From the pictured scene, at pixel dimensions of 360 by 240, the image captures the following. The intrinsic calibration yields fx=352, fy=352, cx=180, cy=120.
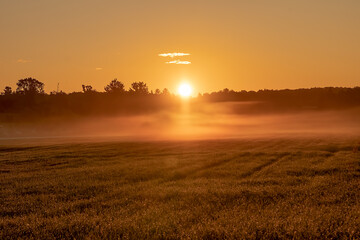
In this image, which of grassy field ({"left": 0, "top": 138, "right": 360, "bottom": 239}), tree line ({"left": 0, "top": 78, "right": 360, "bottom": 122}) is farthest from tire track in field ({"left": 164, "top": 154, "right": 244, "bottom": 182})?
tree line ({"left": 0, "top": 78, "right": 360, "bottom": 122})

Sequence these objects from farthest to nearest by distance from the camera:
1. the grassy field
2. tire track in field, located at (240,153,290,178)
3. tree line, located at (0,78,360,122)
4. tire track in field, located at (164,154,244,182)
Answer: tree line, located at (0,78,360,122), tire track in field, located at (240,153,290,178), tire track in field, located at (164,154,244,182), the grassy field

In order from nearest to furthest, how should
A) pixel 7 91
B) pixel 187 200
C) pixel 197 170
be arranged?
pixel 187 200 < pixel 197 170 < pixel 7 91

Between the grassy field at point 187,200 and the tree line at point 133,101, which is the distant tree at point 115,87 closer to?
the tree line at point 133,101

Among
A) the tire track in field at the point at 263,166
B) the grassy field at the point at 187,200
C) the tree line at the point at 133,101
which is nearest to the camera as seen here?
the grassy field at the point at 187,200

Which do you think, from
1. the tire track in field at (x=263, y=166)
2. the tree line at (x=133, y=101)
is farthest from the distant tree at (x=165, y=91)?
the tire track in field at (x=263, y=166)

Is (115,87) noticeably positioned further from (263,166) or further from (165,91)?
(263,166)

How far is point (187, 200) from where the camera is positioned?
13.1 meters

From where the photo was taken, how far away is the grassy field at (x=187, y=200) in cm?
981

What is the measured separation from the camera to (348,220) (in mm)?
10414

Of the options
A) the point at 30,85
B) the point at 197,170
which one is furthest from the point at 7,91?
the point at 197,170

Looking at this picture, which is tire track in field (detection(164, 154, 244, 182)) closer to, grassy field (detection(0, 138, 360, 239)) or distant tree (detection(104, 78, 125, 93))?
A: grassy field (detection(0, 138, 360, 239))

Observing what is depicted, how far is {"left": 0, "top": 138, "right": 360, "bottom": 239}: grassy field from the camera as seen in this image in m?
9.81

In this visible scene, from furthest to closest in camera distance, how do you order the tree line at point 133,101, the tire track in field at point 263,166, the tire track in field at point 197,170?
the tree line at point 133,101, the tire track in field at point 263,166, the tire track in field at point 197,170

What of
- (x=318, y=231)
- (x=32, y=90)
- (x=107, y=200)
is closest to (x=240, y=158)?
(x=107, y=200)
